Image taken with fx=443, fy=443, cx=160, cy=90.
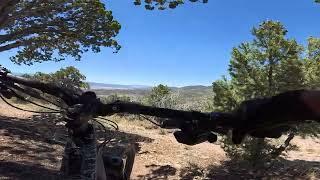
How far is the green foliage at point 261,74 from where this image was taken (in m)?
17.8

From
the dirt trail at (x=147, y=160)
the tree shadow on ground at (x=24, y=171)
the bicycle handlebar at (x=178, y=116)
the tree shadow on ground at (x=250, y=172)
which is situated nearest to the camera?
the bicycle handlebar at (x=178, y=116)

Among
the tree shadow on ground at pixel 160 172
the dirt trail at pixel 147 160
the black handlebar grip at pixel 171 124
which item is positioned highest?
the black handlebar grip at pixel 171 124

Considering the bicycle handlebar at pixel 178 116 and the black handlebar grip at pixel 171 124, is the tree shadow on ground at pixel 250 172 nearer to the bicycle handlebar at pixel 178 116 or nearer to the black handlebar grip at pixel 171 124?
the bicycle handlebar at pixel 178 116

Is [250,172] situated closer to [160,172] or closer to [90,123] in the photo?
[160,172]

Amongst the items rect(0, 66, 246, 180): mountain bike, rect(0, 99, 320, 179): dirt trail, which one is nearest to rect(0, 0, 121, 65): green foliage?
rect(0, 99, 320, 179): dirt trail

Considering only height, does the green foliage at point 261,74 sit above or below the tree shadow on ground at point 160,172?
above

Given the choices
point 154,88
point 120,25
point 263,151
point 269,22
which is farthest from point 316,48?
point 154,88

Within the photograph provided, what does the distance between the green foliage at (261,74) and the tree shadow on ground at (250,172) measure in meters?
0.52

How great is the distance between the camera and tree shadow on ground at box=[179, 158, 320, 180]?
56.0 ft

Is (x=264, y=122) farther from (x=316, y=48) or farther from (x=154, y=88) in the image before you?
(x=154, y=88)

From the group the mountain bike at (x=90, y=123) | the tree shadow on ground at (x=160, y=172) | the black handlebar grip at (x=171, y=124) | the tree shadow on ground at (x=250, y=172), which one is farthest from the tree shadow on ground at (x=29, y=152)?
the black handlebar grip at (x=171, y=124)

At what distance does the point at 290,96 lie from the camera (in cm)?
174

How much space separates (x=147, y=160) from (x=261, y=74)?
5.82m

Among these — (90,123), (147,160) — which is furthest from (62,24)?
(90,123)
